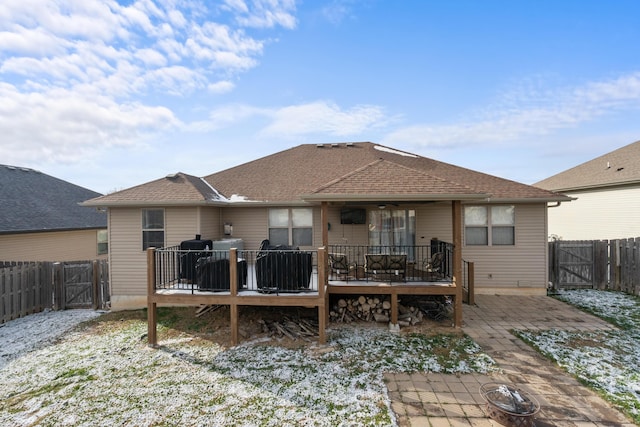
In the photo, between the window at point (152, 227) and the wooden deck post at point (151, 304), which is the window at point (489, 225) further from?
the window at point (152, 227)

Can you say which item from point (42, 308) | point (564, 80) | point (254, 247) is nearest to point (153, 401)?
point (254, 247)

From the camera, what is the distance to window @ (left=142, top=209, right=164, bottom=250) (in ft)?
28.3

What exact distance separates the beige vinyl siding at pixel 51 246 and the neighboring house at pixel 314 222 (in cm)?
508

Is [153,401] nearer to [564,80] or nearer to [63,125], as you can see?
[564,80]

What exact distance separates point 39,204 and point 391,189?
51.9 feet

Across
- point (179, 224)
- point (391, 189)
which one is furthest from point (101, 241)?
point (391, 189)

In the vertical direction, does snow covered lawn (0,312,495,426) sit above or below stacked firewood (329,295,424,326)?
below

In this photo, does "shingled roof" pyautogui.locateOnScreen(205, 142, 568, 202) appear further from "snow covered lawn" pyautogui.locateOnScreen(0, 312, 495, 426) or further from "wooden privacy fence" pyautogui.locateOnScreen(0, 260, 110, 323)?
"wooden privacy fence" pyautogui.locateOnScreen(0, 260, 110, 323)

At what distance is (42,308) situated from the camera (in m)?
8.73

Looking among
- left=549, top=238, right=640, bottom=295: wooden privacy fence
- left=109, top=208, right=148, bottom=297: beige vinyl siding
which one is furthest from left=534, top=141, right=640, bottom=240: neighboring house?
left=109, top=208, right=148, bottom=297: beige vinyl siding

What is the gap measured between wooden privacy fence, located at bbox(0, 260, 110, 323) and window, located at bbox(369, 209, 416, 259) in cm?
866

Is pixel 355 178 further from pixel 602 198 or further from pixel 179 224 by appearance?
pixel 602 198

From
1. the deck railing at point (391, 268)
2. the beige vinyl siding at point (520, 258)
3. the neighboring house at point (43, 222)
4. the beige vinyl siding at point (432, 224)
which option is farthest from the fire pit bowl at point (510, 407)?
the neighboring house at point (43, 222)

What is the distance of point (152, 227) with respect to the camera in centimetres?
864
